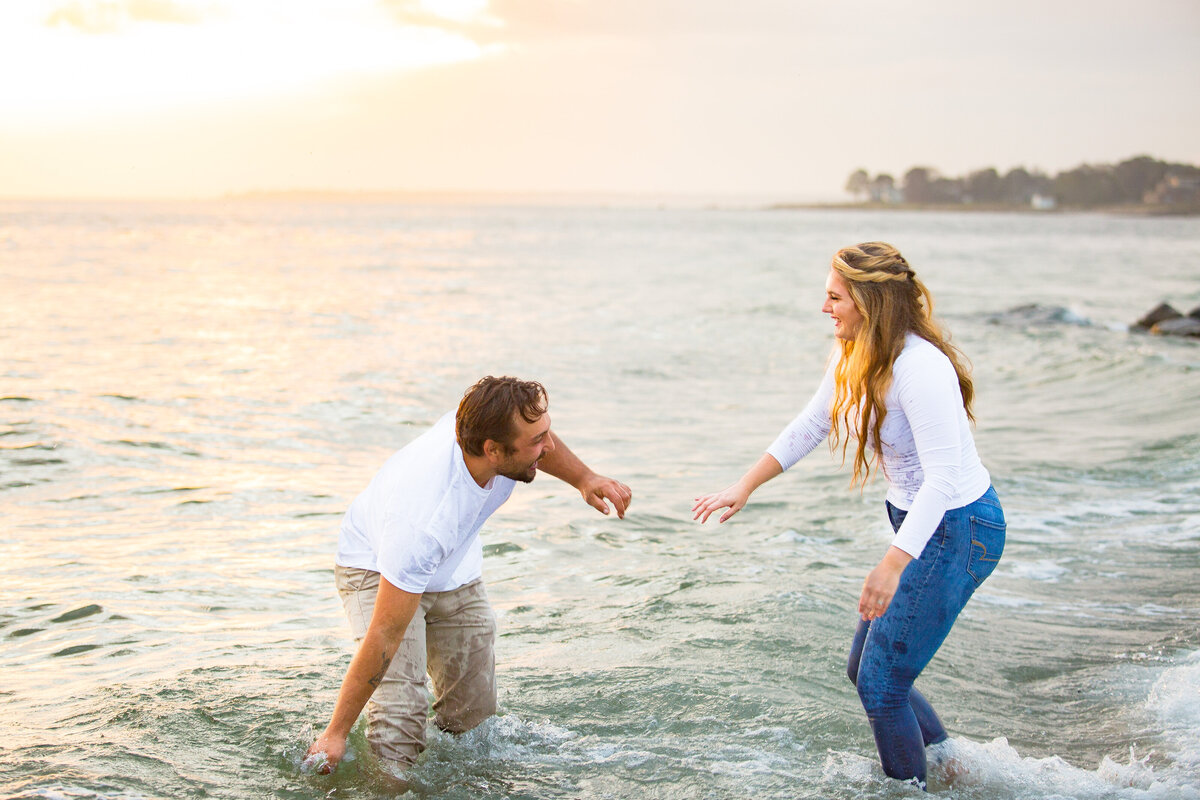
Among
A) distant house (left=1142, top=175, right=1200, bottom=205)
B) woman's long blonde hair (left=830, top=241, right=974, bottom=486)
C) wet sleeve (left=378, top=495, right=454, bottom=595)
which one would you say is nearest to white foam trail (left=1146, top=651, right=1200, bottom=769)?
woman's long blonde hair (left=830, top=241, right=974, bottom=486)

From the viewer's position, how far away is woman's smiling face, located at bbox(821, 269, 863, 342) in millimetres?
4004

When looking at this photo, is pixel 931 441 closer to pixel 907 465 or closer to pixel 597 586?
pixel 907 465

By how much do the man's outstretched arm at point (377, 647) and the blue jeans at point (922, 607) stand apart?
186 centimetres

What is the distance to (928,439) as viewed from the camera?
3801 millimetres

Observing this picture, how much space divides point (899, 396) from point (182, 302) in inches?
1227

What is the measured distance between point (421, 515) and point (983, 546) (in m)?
2.23

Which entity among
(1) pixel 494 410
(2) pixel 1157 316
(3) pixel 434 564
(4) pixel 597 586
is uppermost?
(1) pixel 494 410

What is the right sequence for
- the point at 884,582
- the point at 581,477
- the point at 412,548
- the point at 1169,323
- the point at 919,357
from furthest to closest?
the point at 1169,323
the point at 581,477
the point at 412,548
the point at 919,357
the point at 884,582

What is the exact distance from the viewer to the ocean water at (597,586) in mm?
4910

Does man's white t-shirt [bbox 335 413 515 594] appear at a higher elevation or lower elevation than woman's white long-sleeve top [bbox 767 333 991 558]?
lower

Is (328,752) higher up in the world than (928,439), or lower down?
lower down

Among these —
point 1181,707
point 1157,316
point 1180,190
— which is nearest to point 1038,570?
point 1181,707

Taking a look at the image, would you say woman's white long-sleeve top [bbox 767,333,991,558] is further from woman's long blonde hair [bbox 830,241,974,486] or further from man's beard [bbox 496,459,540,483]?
man's beard [bbox 496,459,540,483]

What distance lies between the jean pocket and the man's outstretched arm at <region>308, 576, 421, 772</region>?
2.20 meters
